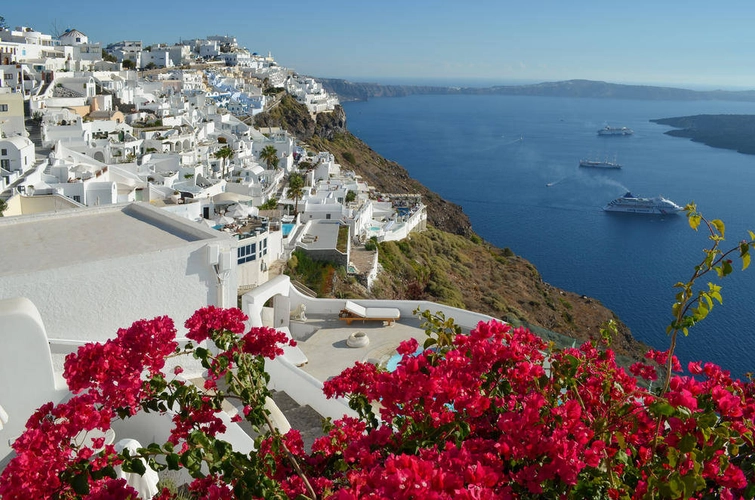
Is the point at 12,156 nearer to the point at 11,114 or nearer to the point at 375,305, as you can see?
the point at 11,114

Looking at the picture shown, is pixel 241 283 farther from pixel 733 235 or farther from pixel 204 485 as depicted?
pixel 733 235

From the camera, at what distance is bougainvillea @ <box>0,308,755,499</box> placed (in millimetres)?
2910

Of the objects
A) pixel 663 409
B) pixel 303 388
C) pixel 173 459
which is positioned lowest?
pixel 303 388

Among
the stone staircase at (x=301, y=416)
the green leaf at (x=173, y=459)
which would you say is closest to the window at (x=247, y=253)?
the stone staircase at (x=301, y=416)

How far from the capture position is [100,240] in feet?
29.8

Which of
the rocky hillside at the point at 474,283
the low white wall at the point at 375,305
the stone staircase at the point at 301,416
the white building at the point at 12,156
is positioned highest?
the white building at the point at 12,156

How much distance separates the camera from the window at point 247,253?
19.5 m

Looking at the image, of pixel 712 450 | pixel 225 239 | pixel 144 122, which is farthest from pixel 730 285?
pixel 712 450

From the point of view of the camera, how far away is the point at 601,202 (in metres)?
65.8

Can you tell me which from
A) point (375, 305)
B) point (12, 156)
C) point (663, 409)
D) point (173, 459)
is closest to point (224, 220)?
point (12, 156)

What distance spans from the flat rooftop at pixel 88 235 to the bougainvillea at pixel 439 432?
462 cm

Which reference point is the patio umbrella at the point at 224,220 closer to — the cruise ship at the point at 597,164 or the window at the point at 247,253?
the window at the point at 247,253

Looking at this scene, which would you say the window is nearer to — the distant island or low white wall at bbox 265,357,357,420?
low white wall at bbox 265,357,357,420

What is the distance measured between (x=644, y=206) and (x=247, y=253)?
51.2 meters
